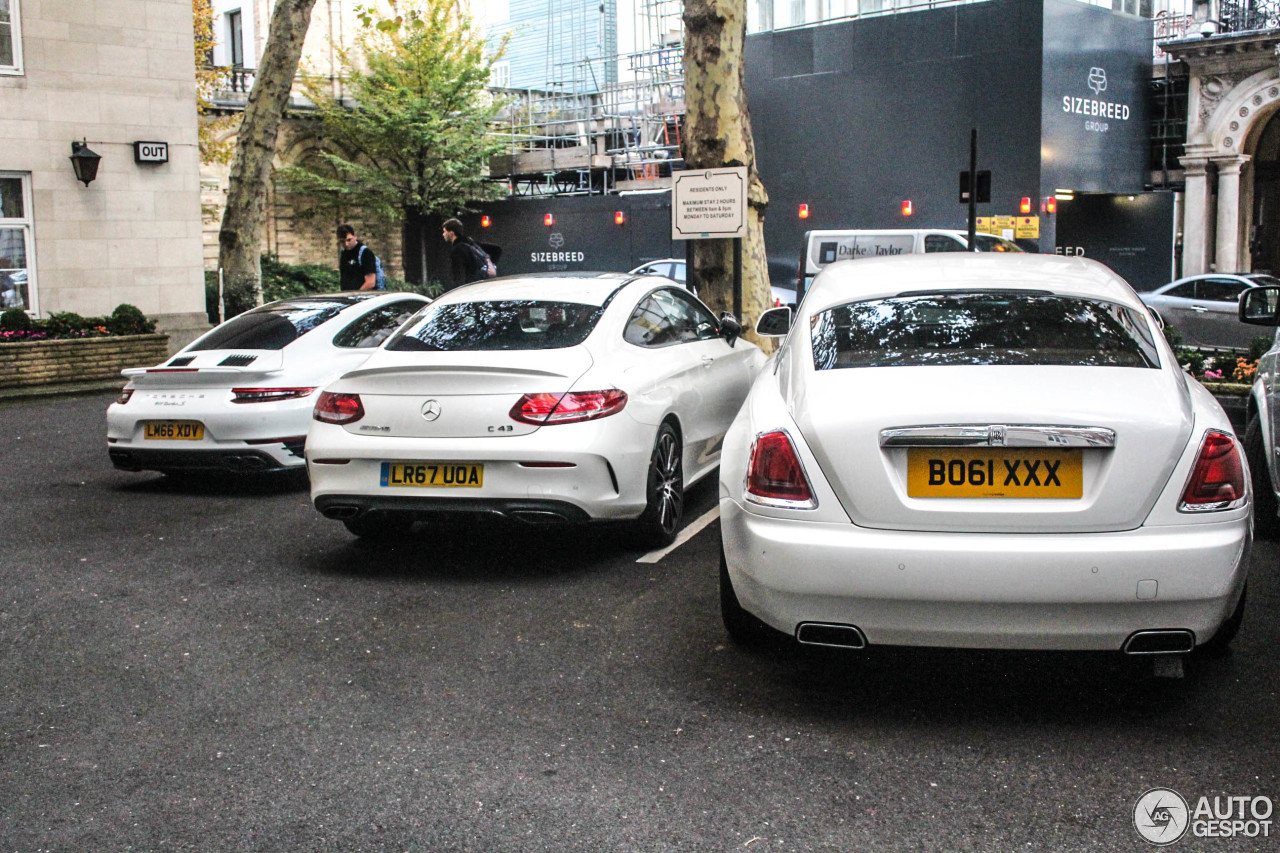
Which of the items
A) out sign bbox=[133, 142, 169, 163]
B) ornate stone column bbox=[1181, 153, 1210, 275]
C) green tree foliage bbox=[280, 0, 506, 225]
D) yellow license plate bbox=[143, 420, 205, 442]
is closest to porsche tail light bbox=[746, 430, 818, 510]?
yellow license plate bbox=[143, 420, 205, 442]

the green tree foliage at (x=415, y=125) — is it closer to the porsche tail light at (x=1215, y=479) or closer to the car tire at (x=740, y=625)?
the car tire at (x=740, y=625)

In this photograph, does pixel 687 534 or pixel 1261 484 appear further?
pixel 687 534

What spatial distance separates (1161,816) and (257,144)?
57.4 feet

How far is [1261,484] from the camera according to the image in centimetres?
712

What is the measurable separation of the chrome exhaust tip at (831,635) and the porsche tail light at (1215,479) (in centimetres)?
109

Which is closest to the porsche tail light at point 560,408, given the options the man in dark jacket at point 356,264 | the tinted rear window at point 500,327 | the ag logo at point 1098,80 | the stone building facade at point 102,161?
the tinted rear window at point 500,327

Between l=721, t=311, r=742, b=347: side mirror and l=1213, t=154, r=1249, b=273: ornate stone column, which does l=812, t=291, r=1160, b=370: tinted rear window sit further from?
l=1213, t=154, r=1249, b=273: ornate stone column

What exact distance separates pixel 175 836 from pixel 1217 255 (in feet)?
99.6

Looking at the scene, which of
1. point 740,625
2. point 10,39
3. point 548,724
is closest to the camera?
point 548,724

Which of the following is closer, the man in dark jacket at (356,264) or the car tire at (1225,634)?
the car tire at (1225,634)

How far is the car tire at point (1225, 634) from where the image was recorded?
464 centimetres

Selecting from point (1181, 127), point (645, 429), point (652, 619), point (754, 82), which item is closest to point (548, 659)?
point (652, 619)

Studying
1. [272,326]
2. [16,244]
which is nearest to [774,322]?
[272,326]

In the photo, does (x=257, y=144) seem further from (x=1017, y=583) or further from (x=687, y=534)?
(x=1017, y=583)
